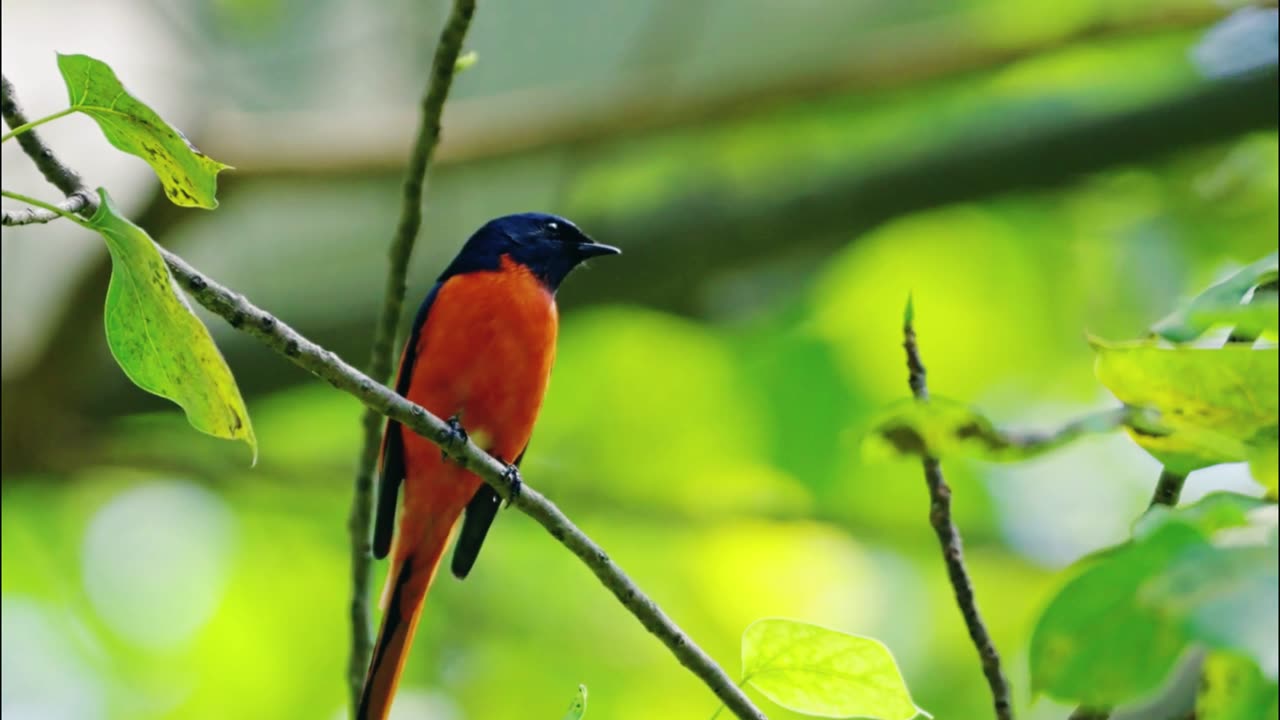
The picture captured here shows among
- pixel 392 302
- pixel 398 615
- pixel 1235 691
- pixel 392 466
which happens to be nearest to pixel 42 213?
pixel 392 302

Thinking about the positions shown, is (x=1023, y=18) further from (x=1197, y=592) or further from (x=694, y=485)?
(x=1197, y=592)

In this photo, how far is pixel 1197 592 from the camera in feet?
3.69

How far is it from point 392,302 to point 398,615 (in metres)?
1.41

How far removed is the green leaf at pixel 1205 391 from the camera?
4.49 ft

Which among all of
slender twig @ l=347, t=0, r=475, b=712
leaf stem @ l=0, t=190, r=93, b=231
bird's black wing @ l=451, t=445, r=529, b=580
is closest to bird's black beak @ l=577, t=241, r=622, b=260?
bird's black wing @ l=451, t=445, r=529, b=580

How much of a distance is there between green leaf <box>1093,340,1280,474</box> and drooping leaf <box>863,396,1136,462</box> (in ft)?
0.17

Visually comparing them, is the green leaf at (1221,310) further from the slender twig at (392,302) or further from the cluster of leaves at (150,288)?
the slender twig at (392,302)

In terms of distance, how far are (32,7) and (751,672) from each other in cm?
512

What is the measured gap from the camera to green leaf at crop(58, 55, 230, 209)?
1793mm

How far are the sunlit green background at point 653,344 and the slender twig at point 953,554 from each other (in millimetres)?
3667

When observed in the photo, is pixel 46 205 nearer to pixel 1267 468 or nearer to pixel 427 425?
pixel 427 425

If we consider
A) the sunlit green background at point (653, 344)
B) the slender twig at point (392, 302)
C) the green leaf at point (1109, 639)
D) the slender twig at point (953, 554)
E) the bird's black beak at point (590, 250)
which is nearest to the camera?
the green leaf at point (1109, 639)

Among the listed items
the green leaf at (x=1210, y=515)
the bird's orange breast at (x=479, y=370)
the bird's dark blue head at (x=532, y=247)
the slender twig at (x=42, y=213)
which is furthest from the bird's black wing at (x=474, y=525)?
the green leaf at (x=1210, y=515)

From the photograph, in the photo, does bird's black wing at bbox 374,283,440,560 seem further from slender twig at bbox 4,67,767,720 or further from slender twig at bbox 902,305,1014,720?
slender twig at bbox 902,305,1014,720
